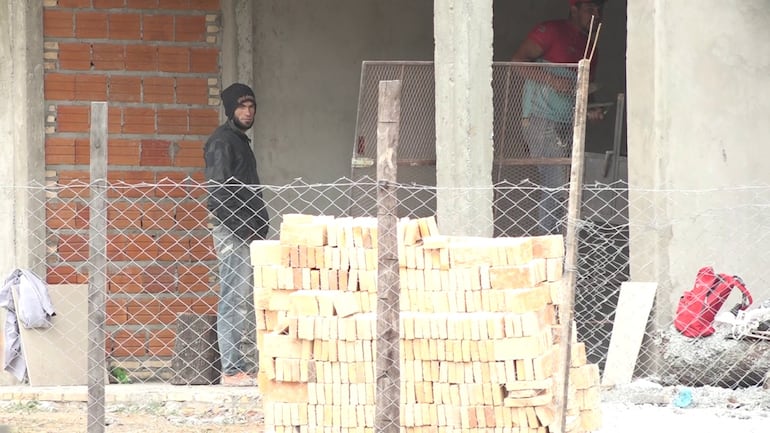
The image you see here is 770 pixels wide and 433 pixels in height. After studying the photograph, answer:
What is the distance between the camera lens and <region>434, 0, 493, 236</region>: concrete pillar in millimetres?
8930

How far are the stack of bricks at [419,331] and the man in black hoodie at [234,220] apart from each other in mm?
2579

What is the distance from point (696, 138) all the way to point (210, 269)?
Answer: 144 inches

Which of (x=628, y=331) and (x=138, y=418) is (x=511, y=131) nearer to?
(x=628, y=331)

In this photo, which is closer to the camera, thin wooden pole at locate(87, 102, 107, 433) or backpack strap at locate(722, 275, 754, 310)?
thin wooden pole at locate(87, 102, 107, 433)

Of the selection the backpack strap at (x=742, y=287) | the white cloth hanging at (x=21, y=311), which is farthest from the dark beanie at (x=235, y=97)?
the backpack strap at (x=742, y=287)

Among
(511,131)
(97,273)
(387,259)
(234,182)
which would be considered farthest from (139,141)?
(387,259)

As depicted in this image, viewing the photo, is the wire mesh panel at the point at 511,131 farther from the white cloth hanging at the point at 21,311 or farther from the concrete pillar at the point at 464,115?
the white cloth hanging at the point at 21,311

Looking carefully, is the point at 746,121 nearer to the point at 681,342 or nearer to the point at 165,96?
the point at 681,342

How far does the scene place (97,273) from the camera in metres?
6.44

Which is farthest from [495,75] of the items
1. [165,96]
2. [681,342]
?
[165,96]

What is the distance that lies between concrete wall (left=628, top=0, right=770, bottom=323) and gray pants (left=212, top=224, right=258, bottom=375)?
8.96ft

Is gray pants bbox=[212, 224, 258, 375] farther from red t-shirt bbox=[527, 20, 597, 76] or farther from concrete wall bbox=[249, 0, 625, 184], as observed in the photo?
red t-shirt bbox=[527, 20, 597, 76]

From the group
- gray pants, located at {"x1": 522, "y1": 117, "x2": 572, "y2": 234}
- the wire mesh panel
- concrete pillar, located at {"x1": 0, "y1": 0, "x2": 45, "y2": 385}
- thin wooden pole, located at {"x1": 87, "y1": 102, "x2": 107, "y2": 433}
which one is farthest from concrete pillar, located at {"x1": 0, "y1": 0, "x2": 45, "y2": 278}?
thin wooden pole, located at {"x1": 87, "y1": 102, "x2": 107, "y2": 433}

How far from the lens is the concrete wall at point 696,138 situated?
935 centimetres
